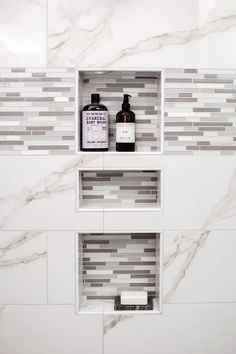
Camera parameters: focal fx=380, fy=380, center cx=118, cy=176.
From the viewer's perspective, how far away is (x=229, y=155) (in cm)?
141

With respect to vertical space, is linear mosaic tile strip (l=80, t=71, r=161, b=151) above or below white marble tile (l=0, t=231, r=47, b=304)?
above

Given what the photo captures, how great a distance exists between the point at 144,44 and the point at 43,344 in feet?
3.80

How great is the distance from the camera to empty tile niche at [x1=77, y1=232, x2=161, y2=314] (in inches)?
59.3

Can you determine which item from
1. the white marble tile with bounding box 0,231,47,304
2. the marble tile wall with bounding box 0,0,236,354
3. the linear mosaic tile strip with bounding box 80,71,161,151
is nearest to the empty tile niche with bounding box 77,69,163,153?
the linear mosaic tile strip with bounding box 80,71,161,151

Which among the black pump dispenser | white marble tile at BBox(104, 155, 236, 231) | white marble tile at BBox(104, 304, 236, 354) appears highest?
the black pump dispenser

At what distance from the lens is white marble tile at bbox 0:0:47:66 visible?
135cm

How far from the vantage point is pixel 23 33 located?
1358 mm

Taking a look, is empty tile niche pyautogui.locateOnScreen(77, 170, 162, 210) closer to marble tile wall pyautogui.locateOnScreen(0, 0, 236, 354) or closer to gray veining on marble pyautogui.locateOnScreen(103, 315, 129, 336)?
marble tile wall pyautogui.locateOnScreen(0, 0, 236, 354)

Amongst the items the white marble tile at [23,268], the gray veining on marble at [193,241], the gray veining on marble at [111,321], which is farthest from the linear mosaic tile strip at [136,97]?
the gray veining on marble at [111,321]

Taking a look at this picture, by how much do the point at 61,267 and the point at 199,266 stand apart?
51cm

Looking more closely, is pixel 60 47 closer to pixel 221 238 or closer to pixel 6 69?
pixel 6 69

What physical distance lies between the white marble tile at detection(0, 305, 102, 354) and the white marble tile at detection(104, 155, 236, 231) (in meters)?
0.36

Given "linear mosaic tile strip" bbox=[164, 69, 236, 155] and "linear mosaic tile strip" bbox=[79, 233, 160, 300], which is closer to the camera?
"linear mosaic tile strip" bbox=[164, 69, 236, 155]

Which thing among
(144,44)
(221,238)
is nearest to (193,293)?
(221,238)
